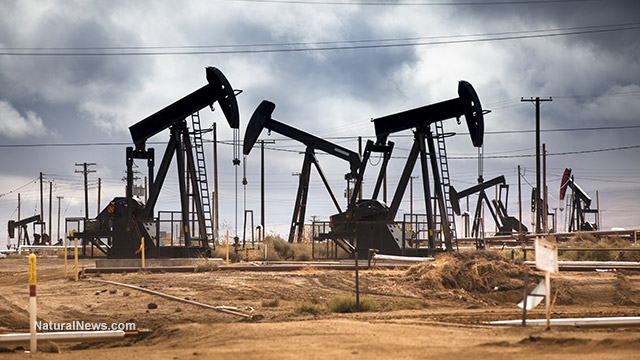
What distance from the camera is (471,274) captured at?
1483 centimetres

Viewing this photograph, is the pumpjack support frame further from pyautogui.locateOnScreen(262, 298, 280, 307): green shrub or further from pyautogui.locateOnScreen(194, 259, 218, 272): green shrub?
pyautogui.locateOnScreen(262, 298, 280, 307): green shrub

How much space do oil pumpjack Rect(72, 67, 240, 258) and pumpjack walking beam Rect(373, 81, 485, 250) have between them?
234 inches

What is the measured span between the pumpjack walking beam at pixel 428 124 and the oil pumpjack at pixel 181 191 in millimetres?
5947

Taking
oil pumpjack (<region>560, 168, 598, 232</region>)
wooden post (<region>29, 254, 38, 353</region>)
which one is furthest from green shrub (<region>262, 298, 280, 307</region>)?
oil pumpjack (<region>560, 168, 598, 232</region>)

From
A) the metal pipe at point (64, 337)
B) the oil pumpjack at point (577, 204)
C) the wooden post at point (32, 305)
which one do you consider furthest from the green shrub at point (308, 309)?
the oil pumpjack at point (577, 204)

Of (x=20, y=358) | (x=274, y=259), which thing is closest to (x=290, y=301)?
(x=20, y=358)

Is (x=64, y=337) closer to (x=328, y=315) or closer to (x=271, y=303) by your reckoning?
(x=328, y=315)

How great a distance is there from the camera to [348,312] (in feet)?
37.0

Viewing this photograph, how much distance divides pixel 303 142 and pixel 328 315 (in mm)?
21135

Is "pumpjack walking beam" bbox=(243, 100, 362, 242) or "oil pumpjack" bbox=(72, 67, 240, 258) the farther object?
"pumpjack walking beam" bbox=(243, 100, 362, 242)

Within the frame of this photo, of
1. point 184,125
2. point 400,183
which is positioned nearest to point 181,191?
point 184,125

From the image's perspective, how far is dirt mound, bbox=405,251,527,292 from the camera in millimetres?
14625

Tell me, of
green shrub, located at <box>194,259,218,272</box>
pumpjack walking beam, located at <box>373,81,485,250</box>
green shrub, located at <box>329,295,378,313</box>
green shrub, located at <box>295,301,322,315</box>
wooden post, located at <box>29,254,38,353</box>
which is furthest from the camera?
pumpjack walking beam, located at <box>373,81,485,250</box>

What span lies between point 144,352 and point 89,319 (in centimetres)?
370
